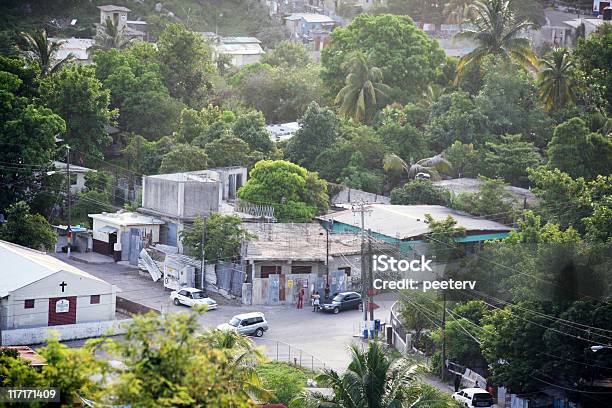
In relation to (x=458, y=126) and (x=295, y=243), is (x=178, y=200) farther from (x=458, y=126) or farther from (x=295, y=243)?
(x=458, y=126)

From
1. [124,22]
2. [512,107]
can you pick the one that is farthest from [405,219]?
[124,22]

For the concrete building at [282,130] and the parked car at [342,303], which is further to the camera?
the concrete building at [282,130]

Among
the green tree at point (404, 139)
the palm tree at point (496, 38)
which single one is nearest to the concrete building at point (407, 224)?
the green tree at point (404, 139)

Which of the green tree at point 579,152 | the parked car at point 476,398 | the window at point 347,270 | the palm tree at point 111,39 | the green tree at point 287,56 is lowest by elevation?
the parked car at point 476,398

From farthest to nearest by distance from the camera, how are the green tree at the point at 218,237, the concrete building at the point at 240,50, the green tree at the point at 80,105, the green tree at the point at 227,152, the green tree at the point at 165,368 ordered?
the concrete building at the point at 240,50
the green tree at the point at 80,105
the green tree at the point at 227,152
the green tree at the point at 218,237
the green tree at the point at 165,368

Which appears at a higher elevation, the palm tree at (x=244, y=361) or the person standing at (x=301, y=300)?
the palm tree at (x=244, y=361)

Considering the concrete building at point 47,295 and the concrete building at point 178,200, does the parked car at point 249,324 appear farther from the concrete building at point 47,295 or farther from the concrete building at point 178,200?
the concrete building at point 178,200

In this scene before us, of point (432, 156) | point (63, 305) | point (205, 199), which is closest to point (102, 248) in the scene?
point (205, 199)

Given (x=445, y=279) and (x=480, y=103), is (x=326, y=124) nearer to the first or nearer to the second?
(x=480, y=103)

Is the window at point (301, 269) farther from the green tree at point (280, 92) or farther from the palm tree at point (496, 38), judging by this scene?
the green tree at point (280, 92)
